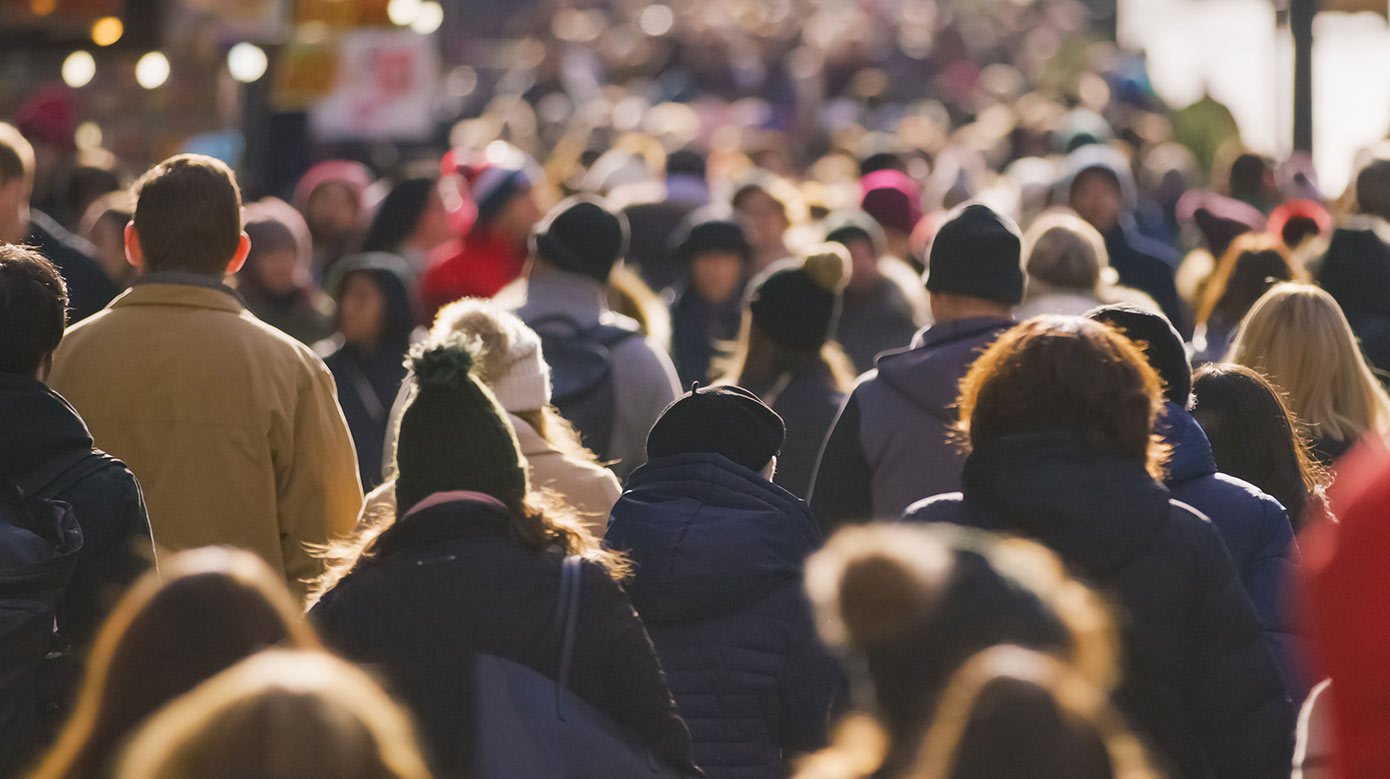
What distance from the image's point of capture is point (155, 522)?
509 cm

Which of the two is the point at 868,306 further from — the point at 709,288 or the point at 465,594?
the point at 465,594

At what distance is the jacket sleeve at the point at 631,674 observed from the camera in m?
3.54

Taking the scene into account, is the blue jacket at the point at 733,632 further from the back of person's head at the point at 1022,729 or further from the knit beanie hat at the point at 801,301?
the knit beanie hat at the point at 801,301

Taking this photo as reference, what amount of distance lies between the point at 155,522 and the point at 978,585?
2.82m

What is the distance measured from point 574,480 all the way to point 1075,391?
5.33 feet

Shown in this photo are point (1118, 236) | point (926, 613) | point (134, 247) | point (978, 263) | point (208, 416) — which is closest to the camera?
point (926, 613)

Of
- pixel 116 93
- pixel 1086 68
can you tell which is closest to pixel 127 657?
pixel 116 93

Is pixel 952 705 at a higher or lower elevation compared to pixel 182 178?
lower

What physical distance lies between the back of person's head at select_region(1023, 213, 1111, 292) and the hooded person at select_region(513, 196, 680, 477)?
1.34 metres

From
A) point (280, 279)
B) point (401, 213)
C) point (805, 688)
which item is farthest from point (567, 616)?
point (401, 213)

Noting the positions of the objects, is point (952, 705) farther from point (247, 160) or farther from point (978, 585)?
point (247, 160)

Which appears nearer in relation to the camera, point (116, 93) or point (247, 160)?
point (247, 160)

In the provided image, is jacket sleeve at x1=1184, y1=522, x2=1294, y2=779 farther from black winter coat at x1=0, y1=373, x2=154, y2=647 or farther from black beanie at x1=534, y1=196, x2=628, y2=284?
black beanie at x1=534, y1=196, x2=628, y2=284

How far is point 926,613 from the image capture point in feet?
9.10
